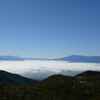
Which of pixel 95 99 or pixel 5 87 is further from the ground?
pixel 5 87

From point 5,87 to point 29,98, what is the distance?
15.9 metres

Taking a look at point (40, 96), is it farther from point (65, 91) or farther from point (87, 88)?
point (87, 88)

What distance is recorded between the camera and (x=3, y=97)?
116375 millimetres

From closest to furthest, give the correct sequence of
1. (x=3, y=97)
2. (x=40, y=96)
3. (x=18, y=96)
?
(x=3, y=97)
(x=18, y=96)
(x=40, y=96)

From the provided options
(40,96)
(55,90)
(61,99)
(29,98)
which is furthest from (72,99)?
(29,98)

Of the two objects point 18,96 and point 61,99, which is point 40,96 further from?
point 61,99

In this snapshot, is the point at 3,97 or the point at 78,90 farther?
the point at 78,90

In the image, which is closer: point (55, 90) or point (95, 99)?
point (95, 99)

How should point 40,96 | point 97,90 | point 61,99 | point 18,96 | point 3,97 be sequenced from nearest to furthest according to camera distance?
1. point 3,97
2. point 18,96
3. point 40,96
4. point 61,99
5. point 97,90

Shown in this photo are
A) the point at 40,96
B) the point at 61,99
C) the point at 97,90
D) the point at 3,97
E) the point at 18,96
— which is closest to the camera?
the point at 3,97

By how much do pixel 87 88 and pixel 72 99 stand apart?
27385mm

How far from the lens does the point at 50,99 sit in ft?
470

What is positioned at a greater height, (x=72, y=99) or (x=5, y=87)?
(x=5, y=87)

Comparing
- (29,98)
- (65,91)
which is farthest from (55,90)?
(29,98)
